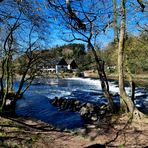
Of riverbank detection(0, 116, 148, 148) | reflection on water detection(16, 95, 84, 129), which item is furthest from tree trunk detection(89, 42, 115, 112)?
riverbank detection(0, 116, 148, 148)

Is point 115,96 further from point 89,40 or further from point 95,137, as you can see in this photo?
point 95,137

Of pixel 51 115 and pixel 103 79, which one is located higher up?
pixel 103 79

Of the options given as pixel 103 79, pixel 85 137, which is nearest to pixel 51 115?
pixel 103 79

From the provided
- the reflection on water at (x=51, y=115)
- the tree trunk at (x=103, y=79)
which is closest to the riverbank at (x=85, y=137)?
the tree trunk at (x=103, y=79)

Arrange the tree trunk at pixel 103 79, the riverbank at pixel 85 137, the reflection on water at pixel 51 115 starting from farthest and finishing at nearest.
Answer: the reflection on water at pixel 51 115, the tree trunk at pixel 103 79, the riverbank at pixel 85 137

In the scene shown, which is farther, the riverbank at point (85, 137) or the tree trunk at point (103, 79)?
the tree trunk at point (103, 79)

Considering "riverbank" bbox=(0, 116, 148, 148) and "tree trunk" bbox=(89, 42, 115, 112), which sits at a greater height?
"tree trunk" bbox=(89, 42, 115, 112)

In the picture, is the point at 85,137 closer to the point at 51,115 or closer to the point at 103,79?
the point at 103,79

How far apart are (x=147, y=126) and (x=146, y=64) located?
2739cm

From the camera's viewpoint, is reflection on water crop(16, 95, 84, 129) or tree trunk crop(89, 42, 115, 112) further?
reflection on water crop(16, 95, 84, 129)

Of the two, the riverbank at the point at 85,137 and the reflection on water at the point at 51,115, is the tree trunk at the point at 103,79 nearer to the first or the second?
the reflection on water at the point at 51,115

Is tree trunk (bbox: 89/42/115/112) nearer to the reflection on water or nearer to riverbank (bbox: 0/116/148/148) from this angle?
the reflection on water

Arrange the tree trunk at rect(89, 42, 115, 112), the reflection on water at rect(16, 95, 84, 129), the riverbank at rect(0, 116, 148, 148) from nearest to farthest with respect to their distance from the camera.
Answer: the riverbank at rect(0, 116, 148, 148)
the tree trunk at rect(89, 42, 115, 112)
the reflection on water at rect(16, 95, 84, 129)

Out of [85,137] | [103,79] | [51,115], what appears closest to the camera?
[85,137]
